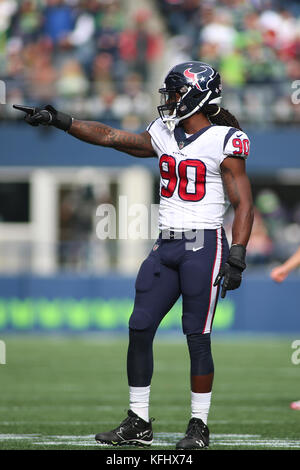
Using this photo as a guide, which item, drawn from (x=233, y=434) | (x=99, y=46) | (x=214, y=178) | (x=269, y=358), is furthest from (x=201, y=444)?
(x=99, y=46)

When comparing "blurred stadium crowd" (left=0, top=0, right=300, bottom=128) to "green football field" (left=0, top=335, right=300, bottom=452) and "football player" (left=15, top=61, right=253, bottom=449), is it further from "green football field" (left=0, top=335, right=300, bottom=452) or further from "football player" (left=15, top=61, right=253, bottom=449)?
"football player" (left=15, top=61, right=253, bottom=449)

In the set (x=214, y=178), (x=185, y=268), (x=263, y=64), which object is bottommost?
(x=185, y=268)

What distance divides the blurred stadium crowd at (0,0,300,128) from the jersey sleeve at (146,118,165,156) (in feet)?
33.7

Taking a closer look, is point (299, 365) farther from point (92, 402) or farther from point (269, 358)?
point (92, 402)

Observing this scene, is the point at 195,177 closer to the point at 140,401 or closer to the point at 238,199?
the point at 238,199

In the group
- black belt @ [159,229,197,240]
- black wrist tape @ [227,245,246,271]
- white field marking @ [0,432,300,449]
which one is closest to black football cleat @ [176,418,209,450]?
white field marking @ [0,432,300,449]

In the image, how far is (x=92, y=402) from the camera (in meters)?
7.65

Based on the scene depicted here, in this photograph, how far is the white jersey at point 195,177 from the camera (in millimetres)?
5246

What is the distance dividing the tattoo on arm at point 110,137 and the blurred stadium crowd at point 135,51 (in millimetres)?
10266

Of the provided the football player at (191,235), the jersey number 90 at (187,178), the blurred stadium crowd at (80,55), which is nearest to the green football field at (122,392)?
the football player at (191,235)

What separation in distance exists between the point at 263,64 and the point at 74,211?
12.2ft

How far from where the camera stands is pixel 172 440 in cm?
548

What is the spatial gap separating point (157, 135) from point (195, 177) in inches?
13.7

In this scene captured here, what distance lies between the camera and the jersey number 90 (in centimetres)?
A: 525
